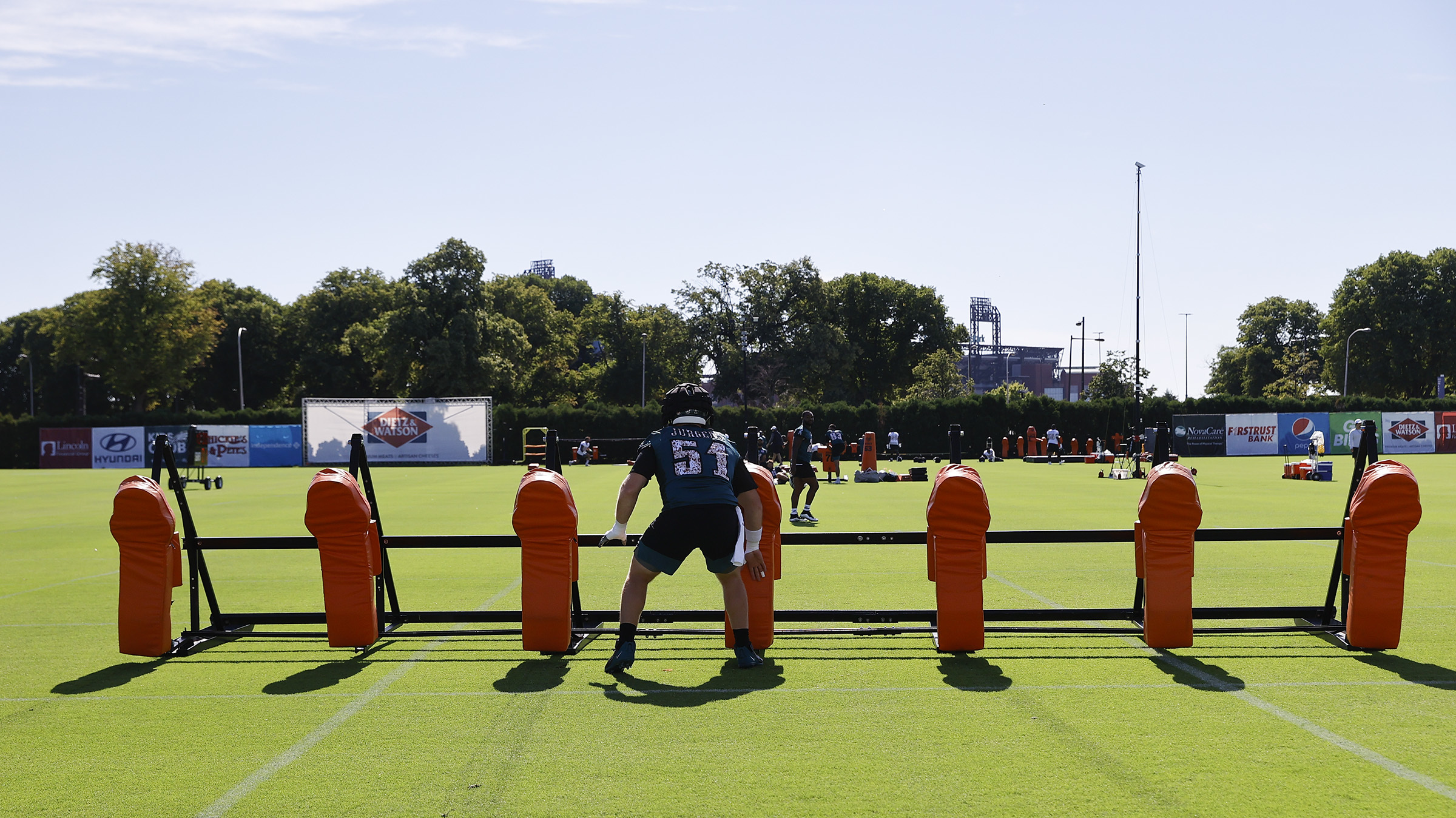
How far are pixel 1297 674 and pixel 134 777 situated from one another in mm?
6135

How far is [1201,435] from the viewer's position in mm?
46438

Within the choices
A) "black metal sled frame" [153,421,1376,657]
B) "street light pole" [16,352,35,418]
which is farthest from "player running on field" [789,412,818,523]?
"street light pole" [16,352,35,418]

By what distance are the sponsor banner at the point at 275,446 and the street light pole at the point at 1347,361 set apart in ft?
203

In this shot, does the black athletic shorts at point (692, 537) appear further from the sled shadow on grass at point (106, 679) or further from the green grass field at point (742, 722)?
the sled shadow on grass at point (106, 679)

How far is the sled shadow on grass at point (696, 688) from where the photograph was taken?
5496mm

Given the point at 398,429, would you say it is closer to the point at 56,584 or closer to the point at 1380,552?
the point at 56,584

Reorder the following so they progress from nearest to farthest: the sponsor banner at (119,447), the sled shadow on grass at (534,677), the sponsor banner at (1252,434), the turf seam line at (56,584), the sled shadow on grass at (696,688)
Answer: the sled shadow on grass at (696,688), the sled shadow on grass at (534,677), the turf seam line at (56,584), the sponsor banner at (1252,434), the sponsor banner at (119,447)

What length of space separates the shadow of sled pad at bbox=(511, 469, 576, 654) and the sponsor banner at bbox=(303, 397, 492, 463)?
136 feet

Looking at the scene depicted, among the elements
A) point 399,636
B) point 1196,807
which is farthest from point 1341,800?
point 399,636

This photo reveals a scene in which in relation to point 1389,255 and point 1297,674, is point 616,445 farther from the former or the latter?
point 1389,255

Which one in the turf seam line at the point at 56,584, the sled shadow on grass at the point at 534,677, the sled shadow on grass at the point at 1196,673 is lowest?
the turf seam line at the point at 56,584

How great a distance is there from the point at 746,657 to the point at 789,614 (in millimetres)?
824

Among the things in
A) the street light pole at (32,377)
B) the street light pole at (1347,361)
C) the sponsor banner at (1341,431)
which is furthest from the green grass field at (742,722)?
the street light pole at (32,377)

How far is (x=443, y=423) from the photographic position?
4662cm
